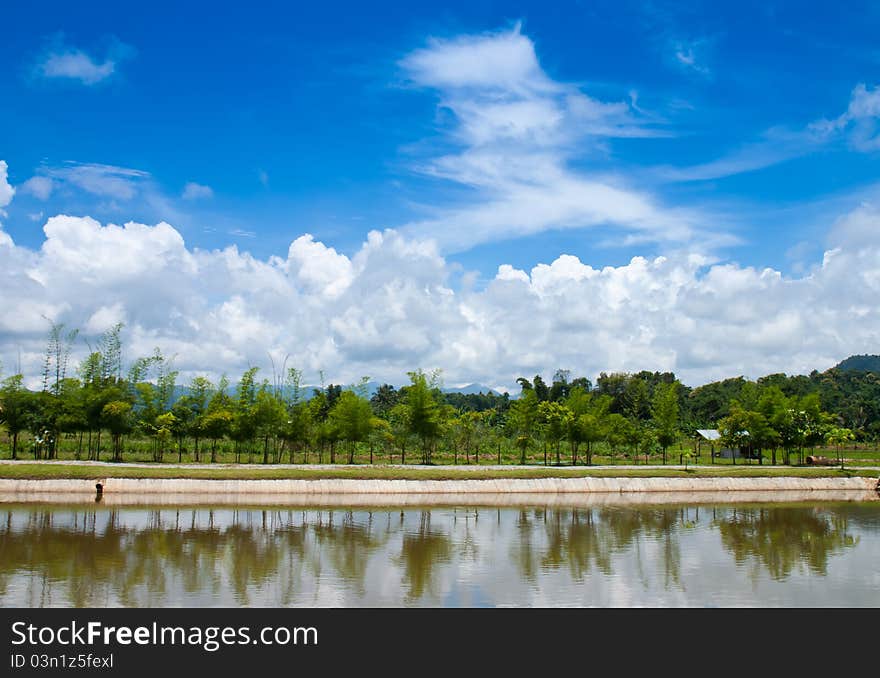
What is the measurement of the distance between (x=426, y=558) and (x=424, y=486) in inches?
662

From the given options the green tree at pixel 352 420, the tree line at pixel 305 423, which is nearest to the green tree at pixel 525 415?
the tree line at pixel 305 423

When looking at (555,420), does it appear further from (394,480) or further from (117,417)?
(117,417)

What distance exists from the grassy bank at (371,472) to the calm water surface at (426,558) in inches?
160

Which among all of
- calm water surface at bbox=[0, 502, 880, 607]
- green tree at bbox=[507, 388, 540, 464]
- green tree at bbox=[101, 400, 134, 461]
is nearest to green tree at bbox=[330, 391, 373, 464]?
green tree at bbox=[507, 388, 540, 464]

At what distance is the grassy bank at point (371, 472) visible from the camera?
3362cm

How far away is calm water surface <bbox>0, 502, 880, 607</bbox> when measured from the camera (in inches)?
632

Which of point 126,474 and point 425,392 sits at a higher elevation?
point 425,392

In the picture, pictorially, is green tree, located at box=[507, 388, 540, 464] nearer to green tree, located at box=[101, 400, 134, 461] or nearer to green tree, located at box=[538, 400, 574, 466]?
green tree, located at box=[538, 400, 574, 466]

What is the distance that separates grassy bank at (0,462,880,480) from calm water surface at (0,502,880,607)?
4.07 meters

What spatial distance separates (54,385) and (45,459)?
7.41 m
